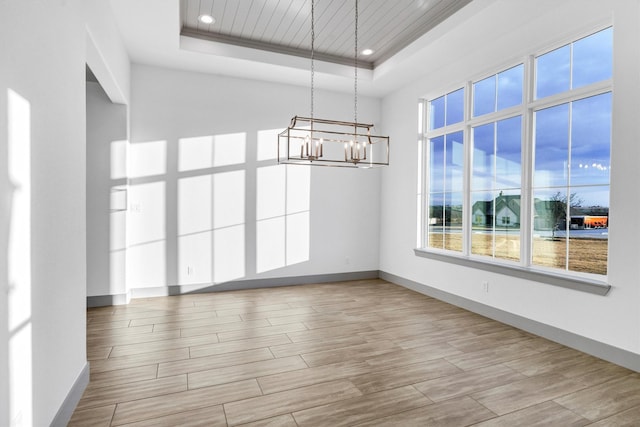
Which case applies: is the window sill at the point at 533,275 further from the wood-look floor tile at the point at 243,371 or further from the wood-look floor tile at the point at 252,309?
the wood-look floor tile at the point at 243,371

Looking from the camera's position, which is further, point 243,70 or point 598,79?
point 243,70

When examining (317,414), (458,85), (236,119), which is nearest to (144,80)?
(236,119)

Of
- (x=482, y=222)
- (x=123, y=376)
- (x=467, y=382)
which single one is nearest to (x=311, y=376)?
(x=467, y=382)

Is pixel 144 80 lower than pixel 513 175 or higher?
higher

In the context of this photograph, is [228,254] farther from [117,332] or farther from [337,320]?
[337,320]

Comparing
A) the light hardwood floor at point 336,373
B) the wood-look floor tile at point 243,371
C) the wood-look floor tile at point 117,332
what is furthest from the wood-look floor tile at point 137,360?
the wood-look floor tile at point 117,332

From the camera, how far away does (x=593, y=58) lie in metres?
3.18

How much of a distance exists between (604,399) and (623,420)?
0.23 metres

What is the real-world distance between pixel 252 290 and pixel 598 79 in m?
4.53

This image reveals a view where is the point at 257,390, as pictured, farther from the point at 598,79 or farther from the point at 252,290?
the point at 598,79

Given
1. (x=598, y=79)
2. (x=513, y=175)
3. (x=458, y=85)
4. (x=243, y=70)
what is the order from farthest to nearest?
(x=243, y=70), (x=458, y=85), (x=513, y=175), (x=598, y=79)

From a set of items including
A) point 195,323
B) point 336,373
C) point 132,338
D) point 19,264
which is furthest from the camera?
point 195,323

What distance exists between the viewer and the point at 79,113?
89.8 inches

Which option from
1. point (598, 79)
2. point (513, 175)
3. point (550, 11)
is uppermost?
point (550, 11)
